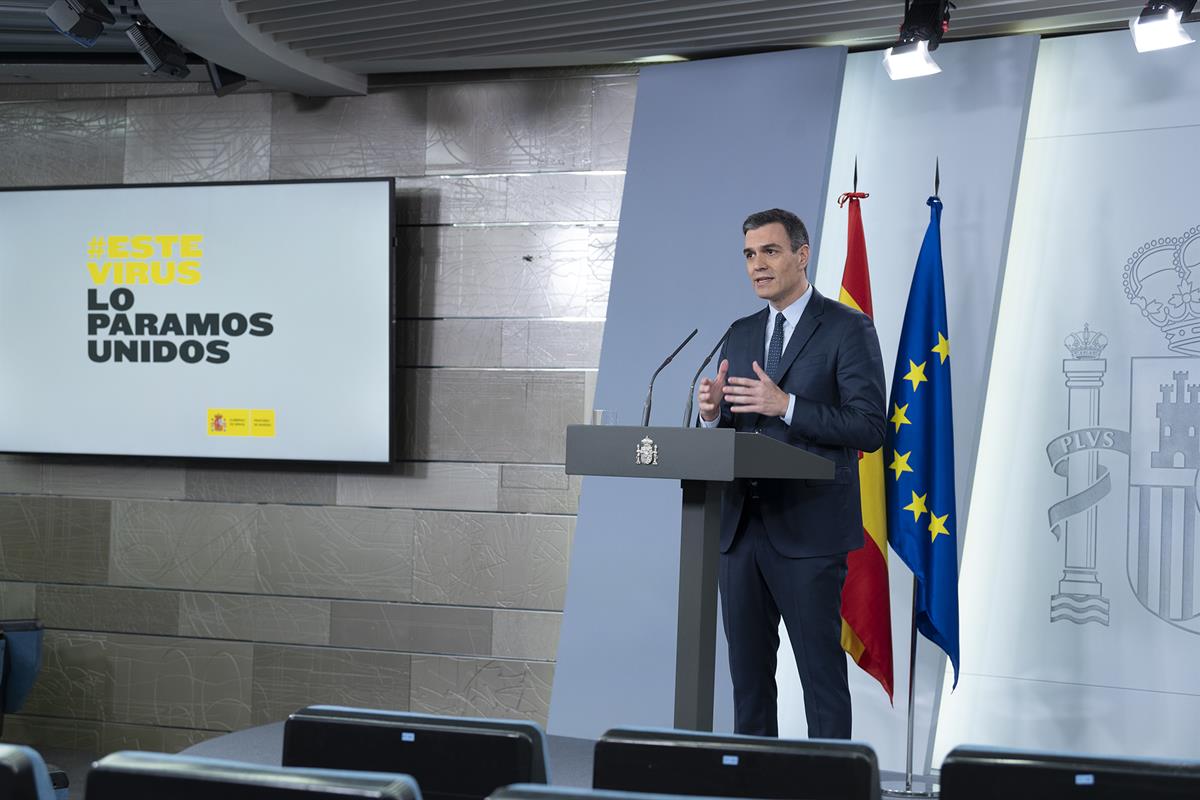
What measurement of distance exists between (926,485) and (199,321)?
3289 mm

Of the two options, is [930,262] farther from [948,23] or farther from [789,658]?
[789,658]

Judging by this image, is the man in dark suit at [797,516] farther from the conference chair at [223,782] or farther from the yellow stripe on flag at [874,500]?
the conference chair at [223,782]

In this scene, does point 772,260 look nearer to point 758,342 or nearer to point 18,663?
point 758,342

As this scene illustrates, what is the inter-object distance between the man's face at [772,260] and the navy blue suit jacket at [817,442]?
0.11 meters

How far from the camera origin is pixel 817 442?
10.5 ft

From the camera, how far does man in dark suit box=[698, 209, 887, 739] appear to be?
326 centimetres

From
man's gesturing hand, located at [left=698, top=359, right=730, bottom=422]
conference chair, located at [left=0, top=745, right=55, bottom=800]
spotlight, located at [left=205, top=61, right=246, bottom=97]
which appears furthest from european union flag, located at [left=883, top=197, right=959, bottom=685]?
spotlight, located at [left=205, top=61, right=246, bottom=97]

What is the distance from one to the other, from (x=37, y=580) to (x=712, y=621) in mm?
4153

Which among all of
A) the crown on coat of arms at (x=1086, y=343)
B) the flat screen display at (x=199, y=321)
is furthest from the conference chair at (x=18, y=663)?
the crown on coat of arms at (x=1086, y=343)

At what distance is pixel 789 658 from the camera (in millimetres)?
4695

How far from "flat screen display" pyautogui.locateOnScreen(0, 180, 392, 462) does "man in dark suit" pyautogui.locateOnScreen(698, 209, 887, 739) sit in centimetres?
233

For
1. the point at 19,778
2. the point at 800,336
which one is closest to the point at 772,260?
the point at 800,336

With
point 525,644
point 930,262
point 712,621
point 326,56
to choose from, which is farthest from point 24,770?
point 326,56

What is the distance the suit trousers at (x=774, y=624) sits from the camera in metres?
3.27
